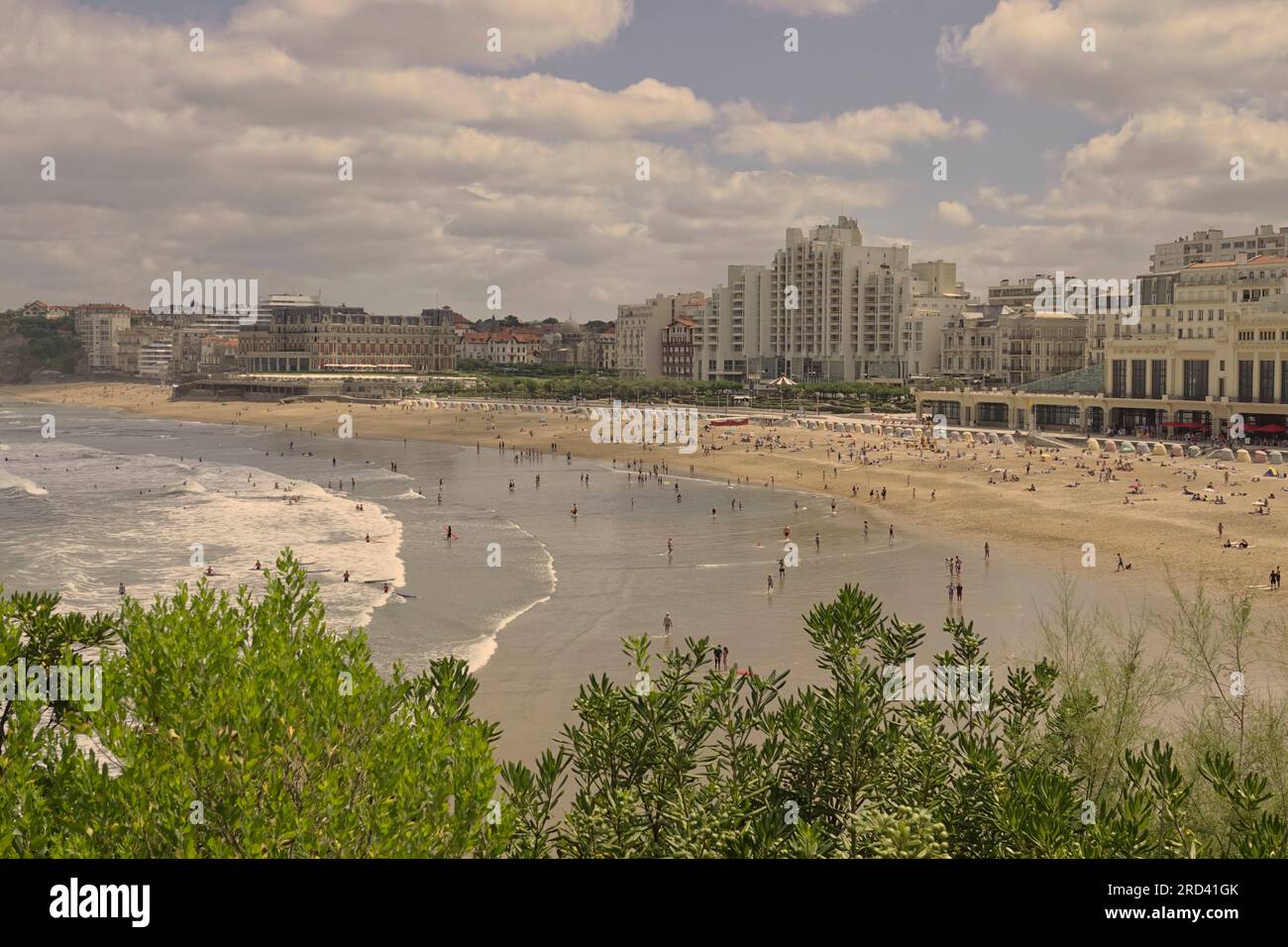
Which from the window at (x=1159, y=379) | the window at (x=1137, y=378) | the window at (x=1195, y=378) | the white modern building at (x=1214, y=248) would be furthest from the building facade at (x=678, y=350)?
the window at (x=1195, y=378)

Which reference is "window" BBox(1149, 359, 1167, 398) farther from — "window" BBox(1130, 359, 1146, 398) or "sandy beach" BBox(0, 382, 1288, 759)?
"sandy beach" BBox(0, 382, 1288, 759)

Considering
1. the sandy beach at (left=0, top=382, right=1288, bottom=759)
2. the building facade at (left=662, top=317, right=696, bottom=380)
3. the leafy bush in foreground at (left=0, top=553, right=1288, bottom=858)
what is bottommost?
the sandy beach at (left=0, top=382, right=1288, bottom=759)

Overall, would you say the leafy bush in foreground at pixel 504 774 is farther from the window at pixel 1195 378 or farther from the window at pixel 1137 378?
the window at pixel 1137 378

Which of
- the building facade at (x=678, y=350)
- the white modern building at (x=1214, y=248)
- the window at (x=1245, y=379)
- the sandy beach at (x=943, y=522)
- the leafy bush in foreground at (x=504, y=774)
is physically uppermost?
the white modern building at (x=1214, y=248)

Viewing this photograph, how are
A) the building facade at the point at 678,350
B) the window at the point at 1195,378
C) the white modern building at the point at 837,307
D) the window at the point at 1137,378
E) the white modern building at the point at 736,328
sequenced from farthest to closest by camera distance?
the building facade at the point at 678,350 < the white modern building at the point at 736,328 < the white modern building at the point at 837,307 < the window at the point at 1137,378 < the window at the point at 1195,378

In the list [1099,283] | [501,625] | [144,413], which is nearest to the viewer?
[501,625]

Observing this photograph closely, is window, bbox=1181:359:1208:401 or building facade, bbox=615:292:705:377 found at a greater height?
building facade, bbox=615:292:705:377

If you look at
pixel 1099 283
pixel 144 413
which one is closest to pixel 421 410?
pixel 144 413

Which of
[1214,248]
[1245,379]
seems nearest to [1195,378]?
[1245,379]

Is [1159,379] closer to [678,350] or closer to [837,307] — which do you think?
[837,307]

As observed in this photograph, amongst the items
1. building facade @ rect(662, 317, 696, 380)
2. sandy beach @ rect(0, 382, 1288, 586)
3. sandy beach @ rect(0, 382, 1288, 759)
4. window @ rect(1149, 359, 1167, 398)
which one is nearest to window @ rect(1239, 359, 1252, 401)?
window @ rect(1149, 359, 1167, 398)
